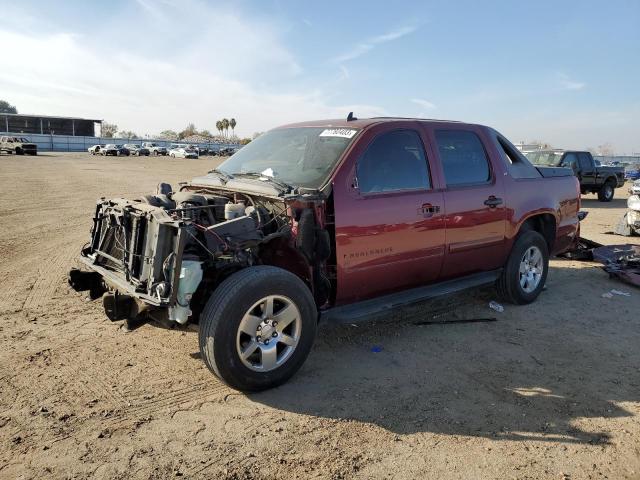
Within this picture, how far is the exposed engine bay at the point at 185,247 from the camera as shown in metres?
3.35

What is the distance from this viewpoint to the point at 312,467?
2.80m

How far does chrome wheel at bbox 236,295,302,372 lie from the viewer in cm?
346

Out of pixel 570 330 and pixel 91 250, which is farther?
pixel 570 330

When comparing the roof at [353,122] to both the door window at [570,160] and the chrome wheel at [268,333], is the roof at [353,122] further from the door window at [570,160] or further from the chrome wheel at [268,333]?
the door window at [570,160]

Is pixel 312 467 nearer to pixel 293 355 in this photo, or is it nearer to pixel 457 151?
pixel 293 355

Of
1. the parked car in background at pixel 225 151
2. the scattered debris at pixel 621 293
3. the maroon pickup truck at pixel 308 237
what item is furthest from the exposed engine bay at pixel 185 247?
the parked car in background at pixel 225 151

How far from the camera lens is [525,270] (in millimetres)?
5734

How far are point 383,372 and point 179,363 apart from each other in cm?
162

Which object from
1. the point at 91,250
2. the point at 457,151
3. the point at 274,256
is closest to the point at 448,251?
the point at 457,151

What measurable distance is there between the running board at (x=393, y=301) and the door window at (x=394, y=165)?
936 millimetres

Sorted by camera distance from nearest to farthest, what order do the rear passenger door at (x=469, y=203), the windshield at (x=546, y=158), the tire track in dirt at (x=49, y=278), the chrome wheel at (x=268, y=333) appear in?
the chrome wheel at (x=268, y=333), the rear passenger door at (x=469, y=203), the tire track in dirt at (x=49, y=278), the windshield at (x=546, y=158)

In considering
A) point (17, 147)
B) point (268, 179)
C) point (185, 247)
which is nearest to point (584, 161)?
point (268, 179)

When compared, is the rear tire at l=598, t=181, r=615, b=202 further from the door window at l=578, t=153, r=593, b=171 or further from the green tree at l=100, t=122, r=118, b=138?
the green tree at l=100, t=122, r=118, b=138

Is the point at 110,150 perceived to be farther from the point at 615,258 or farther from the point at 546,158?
the point at 615,258
